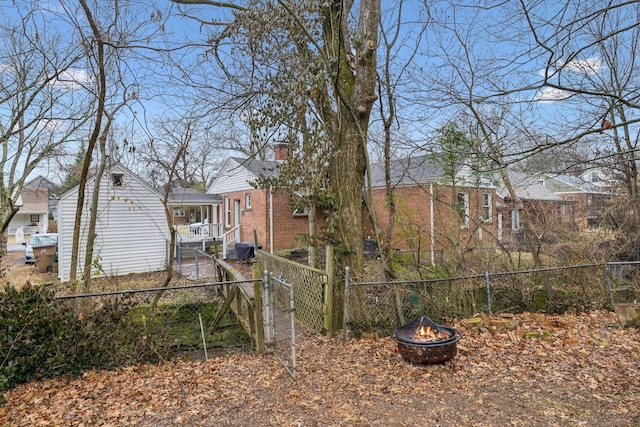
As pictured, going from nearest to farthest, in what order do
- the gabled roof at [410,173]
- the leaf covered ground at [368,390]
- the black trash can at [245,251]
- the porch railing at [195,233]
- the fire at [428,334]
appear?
the leaf covered ground at [368,390], the fire at [428,334], the gabled roof at [410,173], the black trash can at [245,251], the porch railing at [195,233]

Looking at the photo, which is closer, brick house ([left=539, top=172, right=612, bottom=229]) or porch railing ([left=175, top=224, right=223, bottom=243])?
brick house ([left=539, top=172, right=612, bottom=229])

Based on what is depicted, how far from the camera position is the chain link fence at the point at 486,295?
592cm

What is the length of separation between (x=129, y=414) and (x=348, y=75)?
5.67m

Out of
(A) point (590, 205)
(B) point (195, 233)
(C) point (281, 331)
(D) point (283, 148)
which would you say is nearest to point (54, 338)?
(C) point (281, 331)

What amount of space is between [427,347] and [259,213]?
504 inches

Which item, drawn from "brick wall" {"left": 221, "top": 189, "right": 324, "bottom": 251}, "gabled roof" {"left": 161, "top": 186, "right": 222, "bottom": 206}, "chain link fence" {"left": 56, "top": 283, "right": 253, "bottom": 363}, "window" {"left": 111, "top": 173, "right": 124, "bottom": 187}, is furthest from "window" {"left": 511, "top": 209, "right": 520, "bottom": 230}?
"gabled roof" {"left": 161, "top": 186, "right": 222, "bottom": 206}

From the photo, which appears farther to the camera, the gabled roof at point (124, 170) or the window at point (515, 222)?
the gabled roof at point (124, 170)

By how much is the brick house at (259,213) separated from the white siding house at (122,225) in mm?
3045

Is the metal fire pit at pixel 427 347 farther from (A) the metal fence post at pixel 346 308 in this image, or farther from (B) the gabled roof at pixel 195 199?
(B) the gabled roof at pixel 195 199

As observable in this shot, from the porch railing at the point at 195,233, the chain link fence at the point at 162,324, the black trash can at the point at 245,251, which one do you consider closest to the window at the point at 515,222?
the chain link fence at the point at 162,324

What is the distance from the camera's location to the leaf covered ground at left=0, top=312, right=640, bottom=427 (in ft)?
11.0

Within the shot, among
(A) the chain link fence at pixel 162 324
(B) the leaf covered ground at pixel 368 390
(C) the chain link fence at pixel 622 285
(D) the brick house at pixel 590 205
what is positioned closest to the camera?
(B) the leaf covered ground at pixel 368 390

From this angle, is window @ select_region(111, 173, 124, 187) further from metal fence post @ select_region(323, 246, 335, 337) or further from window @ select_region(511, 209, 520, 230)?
window @ select_region(511, 209, 520, 230)

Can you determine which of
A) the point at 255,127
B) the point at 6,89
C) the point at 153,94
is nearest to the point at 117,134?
the point at 6,89
